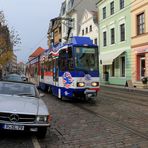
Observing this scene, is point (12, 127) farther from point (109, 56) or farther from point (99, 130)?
point (109, 56)

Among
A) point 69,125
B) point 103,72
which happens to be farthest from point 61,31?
point 69,125

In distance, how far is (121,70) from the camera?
131ft

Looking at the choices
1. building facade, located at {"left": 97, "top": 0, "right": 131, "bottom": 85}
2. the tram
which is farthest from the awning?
the tram

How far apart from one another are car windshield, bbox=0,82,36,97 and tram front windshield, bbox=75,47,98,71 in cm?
752

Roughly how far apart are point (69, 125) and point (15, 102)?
259 centimetres

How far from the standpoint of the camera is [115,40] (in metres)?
41.8

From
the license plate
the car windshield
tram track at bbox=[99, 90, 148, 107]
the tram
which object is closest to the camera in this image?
the license plate

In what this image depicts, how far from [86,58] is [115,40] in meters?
23.9

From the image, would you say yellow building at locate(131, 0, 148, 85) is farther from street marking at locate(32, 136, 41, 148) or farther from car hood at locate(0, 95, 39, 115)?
street marking at locate(32, 136, 41, 148)

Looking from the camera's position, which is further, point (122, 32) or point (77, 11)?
point (77, 11)

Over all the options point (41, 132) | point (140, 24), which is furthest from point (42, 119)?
point (140, 24)

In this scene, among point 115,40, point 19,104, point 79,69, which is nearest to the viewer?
point 19,104

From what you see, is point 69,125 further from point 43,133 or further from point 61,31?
point 61,31

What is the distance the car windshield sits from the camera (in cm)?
1027
